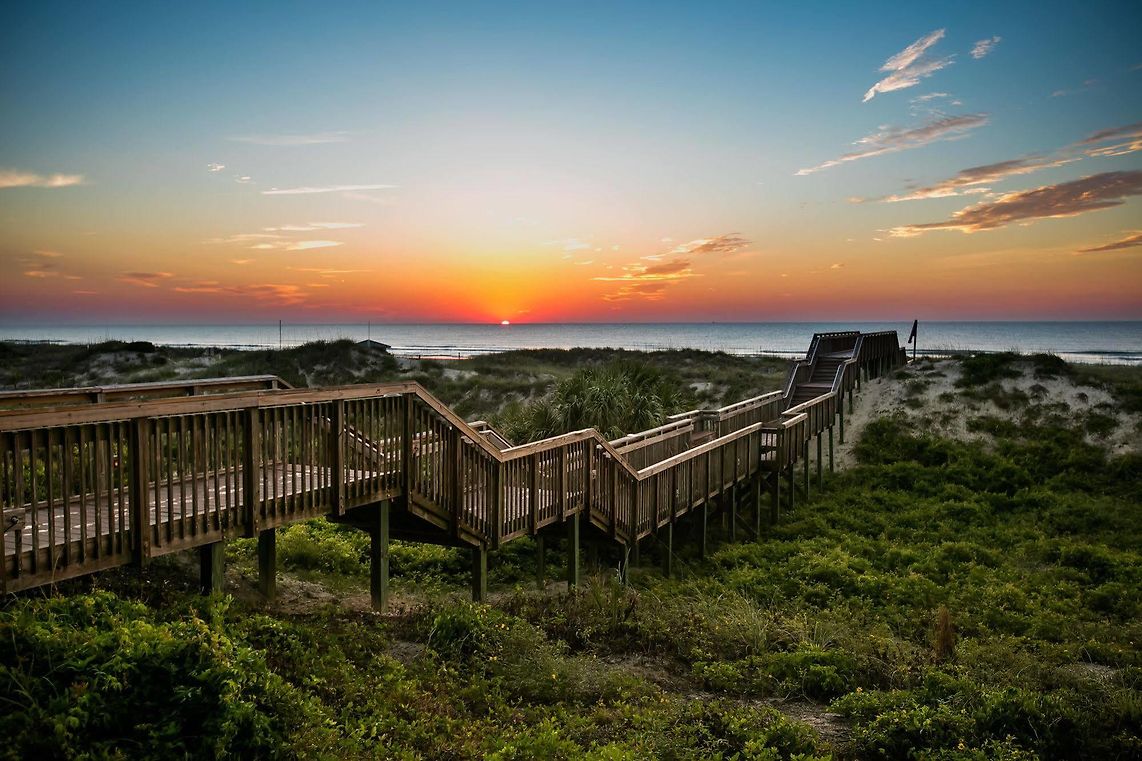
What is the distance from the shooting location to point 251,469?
7.34 m

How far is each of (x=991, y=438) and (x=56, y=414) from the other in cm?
2772

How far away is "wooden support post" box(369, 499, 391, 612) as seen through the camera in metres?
9.46

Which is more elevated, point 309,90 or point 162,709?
point 309,90

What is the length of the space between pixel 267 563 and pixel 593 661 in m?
5.02

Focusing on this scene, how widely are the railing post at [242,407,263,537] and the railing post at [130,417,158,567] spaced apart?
103 cm

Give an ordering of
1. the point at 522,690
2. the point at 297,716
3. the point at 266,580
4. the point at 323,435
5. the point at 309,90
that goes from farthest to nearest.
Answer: the point at 309,90
the point at 266,580
the point at 323,435
the point at 522,690
the point at 297,716

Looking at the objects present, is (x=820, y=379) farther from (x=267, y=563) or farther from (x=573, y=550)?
(x=267, y=563)

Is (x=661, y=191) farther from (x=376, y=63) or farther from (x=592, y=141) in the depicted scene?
(x=376, y=63)

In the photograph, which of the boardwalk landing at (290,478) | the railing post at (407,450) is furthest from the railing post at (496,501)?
the railing post at (407,450)

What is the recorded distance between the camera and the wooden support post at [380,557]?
946 centimetres

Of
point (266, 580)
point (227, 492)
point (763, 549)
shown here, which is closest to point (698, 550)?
point (763, 549)

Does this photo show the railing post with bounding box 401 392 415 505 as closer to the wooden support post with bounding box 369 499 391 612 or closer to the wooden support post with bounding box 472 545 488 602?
the wooden support post with bounding box 369 499 391 612

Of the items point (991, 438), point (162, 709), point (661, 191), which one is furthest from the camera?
point (661, 191)

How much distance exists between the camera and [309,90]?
2067 centimetres
